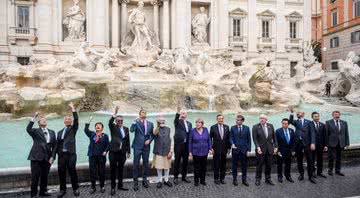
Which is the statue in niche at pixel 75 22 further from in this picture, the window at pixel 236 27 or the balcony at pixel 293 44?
the balcony at pixel 293 44

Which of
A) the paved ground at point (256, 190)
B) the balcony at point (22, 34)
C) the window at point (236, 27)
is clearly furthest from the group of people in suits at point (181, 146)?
the window at point (236, 27)

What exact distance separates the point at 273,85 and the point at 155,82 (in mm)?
7329

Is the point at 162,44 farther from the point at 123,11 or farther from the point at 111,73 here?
the point at 111,73

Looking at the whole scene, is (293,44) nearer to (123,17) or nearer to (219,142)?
(123,17)

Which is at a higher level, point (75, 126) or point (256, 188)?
point (75, 126)

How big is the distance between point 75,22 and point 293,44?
16.9m

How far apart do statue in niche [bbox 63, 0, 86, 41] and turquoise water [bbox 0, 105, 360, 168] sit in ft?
30.7

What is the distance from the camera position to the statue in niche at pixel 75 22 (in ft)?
70.4

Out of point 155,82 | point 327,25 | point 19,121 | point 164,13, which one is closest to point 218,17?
point 164,13

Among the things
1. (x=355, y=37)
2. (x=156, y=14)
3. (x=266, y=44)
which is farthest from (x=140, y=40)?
(x=355, y=37)

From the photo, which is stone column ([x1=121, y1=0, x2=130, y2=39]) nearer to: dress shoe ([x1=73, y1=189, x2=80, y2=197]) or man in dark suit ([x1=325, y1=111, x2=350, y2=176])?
man in dark suit ([x1=325, y1=111, x2=350, y2=176])

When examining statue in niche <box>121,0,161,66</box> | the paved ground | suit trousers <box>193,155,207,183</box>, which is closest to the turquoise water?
the paved ground

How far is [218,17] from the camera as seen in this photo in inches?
966

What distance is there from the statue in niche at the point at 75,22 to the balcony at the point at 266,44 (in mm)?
13318
